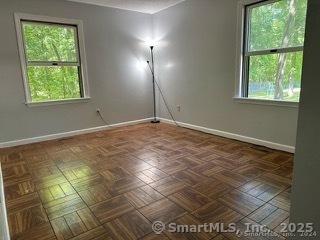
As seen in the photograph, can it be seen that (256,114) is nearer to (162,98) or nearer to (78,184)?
(162,98)

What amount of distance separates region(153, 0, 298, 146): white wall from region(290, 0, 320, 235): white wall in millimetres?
2068

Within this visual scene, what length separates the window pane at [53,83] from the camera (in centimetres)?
374

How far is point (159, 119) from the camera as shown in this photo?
5.16 metres


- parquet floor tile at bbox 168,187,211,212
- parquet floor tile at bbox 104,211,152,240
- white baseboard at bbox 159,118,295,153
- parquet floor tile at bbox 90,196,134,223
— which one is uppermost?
white baseboard at bbox 159,118,295,153

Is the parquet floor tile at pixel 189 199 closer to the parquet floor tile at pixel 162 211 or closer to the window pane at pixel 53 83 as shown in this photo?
the parquet floor tile at pixel 162 211

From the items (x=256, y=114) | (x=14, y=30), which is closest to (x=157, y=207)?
(x=256, y=114)

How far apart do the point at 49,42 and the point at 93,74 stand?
879mm

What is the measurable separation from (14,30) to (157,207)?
3420mm

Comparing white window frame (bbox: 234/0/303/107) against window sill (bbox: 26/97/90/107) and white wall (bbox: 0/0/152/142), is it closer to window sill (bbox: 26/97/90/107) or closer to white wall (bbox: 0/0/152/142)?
white wall (bbox: 0/0/152/142)

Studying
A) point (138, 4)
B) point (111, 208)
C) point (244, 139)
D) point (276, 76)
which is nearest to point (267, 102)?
point (276, 76)

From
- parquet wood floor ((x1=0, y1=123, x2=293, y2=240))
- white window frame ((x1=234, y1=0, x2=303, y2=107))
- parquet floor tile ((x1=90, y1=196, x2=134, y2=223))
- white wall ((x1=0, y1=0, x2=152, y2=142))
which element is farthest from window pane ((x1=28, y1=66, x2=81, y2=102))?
white window frame ((x1=234, y1=0, x2=303, y2=107))

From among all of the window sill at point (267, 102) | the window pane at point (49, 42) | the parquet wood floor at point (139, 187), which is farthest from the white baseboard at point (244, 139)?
the window pane at point (49, 42)

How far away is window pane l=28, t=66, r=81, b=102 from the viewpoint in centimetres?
374

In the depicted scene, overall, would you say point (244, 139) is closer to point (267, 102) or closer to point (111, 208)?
point (267, 102)
